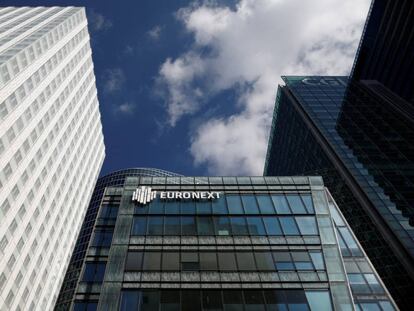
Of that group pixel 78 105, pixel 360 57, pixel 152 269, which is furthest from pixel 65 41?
pixel 152 269

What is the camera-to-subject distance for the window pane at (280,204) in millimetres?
38156

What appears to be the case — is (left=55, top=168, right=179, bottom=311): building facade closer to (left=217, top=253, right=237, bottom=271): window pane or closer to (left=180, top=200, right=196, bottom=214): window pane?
(left=180, top=200, right=196, bottom=214): window pane

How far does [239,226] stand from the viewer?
119 ft

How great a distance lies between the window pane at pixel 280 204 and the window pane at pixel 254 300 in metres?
10.1

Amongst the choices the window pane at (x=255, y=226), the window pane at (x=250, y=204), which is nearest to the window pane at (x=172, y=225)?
the window pane at (x=255, y=226)

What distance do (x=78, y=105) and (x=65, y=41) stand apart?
18607 millimetres

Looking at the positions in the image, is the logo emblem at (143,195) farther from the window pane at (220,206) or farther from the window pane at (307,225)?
the window pane at (307,225)

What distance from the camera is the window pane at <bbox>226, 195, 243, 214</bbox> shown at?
3809 cm

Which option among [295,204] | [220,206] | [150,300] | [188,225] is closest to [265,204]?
[295,204]

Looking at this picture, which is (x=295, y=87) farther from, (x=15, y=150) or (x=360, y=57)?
(x=15, y=150)

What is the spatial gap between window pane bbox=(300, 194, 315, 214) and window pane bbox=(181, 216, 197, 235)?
11832mm

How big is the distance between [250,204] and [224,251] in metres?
7.02

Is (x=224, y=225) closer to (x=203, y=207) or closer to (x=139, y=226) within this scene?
(x=203, y=207)

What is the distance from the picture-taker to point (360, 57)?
99.9 meters
